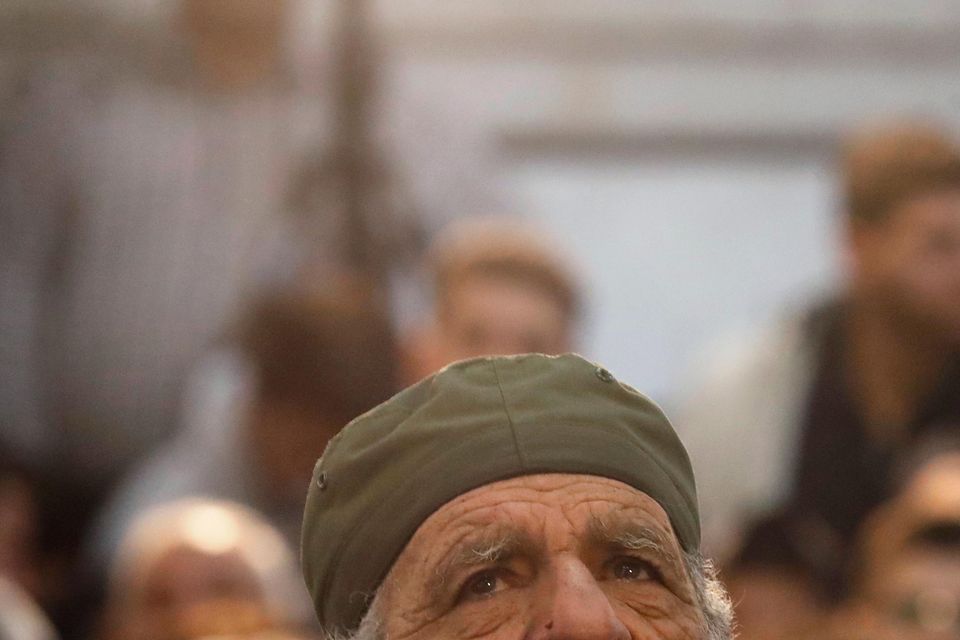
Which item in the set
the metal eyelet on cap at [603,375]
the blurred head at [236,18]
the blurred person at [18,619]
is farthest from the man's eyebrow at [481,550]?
the blurred head at [236,18]

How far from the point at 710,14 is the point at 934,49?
2.81 ft

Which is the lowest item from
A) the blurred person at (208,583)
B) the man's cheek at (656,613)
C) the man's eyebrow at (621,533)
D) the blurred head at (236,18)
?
the blurred person at (208,583)

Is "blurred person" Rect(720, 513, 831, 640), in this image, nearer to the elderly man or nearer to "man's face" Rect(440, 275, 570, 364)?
"man's face" Rect(440, 275, 570, 364)

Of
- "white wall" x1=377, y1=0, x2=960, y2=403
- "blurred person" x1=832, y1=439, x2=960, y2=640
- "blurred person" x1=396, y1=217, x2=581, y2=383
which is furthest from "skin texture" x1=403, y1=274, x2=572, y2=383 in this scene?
"white wall" x1=377, y1=0, x2=960, y2=403

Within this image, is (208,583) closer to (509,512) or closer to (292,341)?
(292,341)

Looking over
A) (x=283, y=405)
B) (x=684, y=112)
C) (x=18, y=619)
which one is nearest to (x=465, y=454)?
(x=18, y=619)

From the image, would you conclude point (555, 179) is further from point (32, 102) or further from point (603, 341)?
point (32, 102)

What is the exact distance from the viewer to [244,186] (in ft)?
25.6

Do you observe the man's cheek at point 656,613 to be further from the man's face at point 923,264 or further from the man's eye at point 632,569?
the man's face at point 923,264

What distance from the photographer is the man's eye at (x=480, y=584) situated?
285 centimetres

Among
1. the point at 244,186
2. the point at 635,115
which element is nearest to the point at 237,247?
the point at 244,186

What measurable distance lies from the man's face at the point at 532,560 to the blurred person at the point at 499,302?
10.3 feet

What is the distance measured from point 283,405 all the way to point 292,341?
26 centimetres

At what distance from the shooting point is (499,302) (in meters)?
6.14
